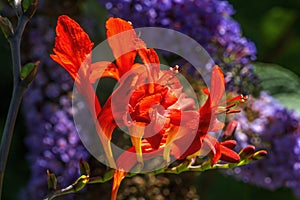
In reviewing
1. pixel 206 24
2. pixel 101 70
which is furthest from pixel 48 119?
pixel 101 70

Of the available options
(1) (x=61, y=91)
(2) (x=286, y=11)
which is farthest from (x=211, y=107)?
(2) (x=286, y=11)

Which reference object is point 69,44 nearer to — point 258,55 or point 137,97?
point 137,97

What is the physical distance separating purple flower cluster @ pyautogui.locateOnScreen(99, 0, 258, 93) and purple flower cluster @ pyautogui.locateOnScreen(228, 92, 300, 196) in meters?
0.06

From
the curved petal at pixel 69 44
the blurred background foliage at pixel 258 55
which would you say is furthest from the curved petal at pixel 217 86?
the blurred background foliage at pixel 258 55

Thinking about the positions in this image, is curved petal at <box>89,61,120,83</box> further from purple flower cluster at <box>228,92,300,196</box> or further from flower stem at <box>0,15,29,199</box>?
purple flower cluster at <box>228,92,300,196</box>

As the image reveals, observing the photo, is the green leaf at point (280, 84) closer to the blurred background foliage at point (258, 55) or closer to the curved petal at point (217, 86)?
the blurred background foliage at point (258, 55)

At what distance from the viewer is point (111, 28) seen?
0.72m

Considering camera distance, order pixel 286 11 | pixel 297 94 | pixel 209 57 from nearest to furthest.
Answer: pixel 209 57, pixel 297 94, pixel 286 11

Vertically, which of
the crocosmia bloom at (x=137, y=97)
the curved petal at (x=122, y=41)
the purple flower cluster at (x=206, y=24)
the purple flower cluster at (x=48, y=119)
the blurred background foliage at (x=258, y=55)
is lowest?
the blurred background foliage at (x=258, y=55)

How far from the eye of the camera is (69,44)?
0.71m

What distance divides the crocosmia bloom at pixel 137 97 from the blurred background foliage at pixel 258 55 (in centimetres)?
77

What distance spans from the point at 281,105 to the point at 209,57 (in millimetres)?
235

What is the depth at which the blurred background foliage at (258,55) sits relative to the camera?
164 cm

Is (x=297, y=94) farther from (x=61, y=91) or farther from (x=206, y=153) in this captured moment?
(x=206, y=153)
